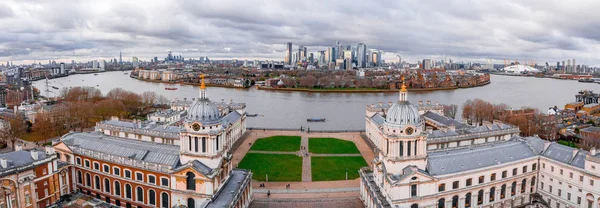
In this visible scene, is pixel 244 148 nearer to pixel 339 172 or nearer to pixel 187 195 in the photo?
pixel 339 172

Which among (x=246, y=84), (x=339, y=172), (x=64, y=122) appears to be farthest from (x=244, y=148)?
(x=246, y=84)

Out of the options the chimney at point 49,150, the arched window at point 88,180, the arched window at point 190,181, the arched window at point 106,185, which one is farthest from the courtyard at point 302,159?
the chimney at point 49,150

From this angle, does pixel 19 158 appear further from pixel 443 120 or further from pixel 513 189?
pixel 443 120

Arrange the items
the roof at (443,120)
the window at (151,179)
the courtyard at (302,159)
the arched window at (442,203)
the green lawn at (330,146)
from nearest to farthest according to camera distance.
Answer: the arched window at (442,203) → the window at (151,179) → the courtyard at (302,159) → the roof at (443,120) → the green lawn at (330,146)

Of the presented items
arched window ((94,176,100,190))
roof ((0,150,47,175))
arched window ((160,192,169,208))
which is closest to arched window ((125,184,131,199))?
arched window ((94,176,100,190))

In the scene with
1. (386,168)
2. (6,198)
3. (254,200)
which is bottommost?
(254,200)

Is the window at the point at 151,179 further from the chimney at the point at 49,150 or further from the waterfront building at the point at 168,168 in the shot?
the chimney at the point at 49,150

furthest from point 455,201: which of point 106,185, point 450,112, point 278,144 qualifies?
point 450,112

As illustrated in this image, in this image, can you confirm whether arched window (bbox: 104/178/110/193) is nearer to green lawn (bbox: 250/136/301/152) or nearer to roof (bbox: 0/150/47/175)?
roof (bbox: 0/150/47/175)
